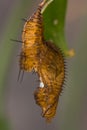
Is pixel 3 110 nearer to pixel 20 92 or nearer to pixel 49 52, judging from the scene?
pixel 49 52

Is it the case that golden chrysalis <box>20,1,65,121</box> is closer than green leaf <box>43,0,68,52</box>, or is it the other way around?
golden chrysalis <box>20,1,65,121</box>

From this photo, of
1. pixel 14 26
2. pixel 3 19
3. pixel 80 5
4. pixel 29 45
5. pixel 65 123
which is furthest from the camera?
pixel 3 19

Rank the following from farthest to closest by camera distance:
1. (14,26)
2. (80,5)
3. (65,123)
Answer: (80,5), (65,123), (14,26)

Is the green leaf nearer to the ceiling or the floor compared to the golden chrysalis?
nearer to the ceiling

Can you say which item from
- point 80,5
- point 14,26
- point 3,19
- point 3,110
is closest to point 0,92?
point 3,110

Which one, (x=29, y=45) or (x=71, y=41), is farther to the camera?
(x=71, y=41)
